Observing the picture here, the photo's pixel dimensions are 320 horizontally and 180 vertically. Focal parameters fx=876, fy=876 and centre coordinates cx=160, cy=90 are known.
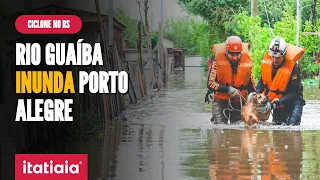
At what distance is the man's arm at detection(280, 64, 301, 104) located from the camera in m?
13.7

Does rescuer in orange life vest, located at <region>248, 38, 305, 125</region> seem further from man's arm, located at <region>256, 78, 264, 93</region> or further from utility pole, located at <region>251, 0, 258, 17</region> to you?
utility pole, located at <region>251, 0, 258, 17</region>

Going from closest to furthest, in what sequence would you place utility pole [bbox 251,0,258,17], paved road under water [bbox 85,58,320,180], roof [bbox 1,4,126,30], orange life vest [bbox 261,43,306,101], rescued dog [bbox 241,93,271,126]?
paved road under water [bbox 85,58,320,180] < roof [bbox 1,4,126,30] < orange life vest [bbox 261,43,306,101] < rescued dog [bbox 241,93,271,126] < utility pole [bbox 251,0,258,17]

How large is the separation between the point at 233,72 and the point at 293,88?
3.19 ft

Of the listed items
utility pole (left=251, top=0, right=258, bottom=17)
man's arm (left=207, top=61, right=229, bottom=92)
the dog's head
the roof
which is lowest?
the dog's head

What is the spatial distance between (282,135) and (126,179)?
4.48 metres

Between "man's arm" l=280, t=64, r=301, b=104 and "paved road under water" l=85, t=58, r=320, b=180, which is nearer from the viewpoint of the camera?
"paved road under water" l=85, t=58, r=320, b=180

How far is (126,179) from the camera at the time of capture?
29.5ft

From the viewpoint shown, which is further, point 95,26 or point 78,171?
point 95,26

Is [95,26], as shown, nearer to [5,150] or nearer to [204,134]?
[204,134]

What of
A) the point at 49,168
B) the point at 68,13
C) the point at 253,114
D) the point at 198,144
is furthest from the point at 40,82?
the point at 253,114

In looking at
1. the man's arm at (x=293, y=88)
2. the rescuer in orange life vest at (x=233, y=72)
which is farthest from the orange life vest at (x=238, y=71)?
the man's arm at (x=293, y=88)

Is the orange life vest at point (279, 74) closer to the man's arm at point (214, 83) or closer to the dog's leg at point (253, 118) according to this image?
the dog's leg at point (253, 118)

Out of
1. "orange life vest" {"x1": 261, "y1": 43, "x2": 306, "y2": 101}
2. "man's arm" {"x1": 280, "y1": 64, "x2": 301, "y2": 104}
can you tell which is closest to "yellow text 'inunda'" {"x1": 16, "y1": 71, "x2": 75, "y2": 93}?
"orange life vest" {"x1": 261, "y1": 43, "x2": 306, "y2": 101}

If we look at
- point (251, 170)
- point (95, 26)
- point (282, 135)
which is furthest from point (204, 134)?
point (251, 170)
